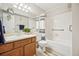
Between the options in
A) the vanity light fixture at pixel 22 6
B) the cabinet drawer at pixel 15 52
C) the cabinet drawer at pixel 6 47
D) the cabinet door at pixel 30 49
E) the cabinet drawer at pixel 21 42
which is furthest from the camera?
the cabinet door at pixel 30 49

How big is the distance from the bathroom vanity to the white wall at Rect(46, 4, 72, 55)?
14.6 inches

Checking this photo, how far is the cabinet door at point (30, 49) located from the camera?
202 cm

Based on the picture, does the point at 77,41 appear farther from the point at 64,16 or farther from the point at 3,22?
the point at 3,22

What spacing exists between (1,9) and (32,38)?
2.73 feet

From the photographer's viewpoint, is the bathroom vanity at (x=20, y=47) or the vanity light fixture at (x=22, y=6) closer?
the bathroom vanity at (x=20, y=47)

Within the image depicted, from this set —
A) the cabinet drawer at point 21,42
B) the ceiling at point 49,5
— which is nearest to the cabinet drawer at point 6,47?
the cabinet drawer at point 21,42

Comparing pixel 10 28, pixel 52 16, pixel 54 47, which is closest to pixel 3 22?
pixel 10 28

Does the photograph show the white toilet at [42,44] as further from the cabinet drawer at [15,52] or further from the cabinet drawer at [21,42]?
the cabinet drawer at [15,52]

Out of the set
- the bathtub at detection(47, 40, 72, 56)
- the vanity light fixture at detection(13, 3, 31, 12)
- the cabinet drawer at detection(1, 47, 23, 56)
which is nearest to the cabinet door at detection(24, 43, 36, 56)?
the cabinet drawer at detection(1, 47, 23, 56)

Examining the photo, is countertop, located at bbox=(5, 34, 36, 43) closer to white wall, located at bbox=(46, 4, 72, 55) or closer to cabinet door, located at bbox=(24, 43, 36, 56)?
cabinet door, located at bbox=(24, 43, 36, 56)

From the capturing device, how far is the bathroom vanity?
5.35 feet

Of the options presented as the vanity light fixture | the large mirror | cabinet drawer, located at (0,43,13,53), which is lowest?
cabinet drawer, located at (0,43,13,53)

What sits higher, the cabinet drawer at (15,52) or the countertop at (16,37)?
the countertop at (16,37)

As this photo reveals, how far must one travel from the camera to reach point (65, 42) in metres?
2.01
